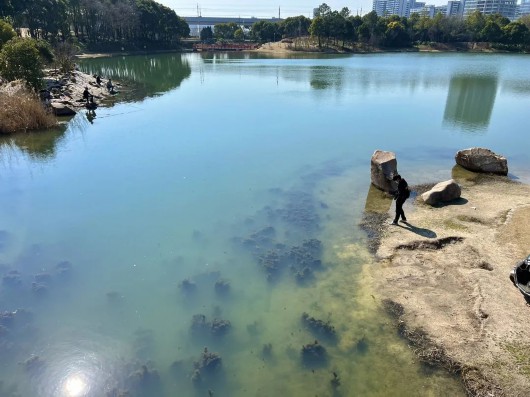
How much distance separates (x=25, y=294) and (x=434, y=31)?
127535 millimetres

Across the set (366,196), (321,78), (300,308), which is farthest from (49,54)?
(300,308)

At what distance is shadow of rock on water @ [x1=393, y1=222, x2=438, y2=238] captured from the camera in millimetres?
12898

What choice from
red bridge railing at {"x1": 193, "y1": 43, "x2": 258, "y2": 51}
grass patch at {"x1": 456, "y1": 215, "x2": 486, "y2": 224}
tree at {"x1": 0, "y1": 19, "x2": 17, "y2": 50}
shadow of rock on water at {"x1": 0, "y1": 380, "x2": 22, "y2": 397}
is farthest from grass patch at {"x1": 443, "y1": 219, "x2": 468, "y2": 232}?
red bridge railing at {"x1": 193, "y1": 43, "x2": 258, "y2": 51}

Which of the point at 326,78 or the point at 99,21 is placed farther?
the point at 99,21

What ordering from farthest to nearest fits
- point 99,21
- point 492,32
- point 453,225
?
point 492,32 → point 99,21 → point 453,225

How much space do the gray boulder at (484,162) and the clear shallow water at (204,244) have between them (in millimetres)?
1021

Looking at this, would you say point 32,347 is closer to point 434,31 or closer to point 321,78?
point 321,78

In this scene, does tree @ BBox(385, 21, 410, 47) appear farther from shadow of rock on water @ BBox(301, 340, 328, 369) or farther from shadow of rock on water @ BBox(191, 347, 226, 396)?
shadow of rock on water @ BBox(191, 347, 226, 396)

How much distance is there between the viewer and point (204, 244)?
42.5ft

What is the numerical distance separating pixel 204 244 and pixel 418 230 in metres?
7.07

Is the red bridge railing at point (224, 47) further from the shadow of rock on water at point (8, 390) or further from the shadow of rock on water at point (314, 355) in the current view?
the shadow of rock on water at point (8, 390)

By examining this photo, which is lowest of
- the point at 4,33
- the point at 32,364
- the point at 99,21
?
the point at 32,364

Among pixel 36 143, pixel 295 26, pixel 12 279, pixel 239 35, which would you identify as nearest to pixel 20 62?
pixel 36 143

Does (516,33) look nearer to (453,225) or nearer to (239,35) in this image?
(239,35)
